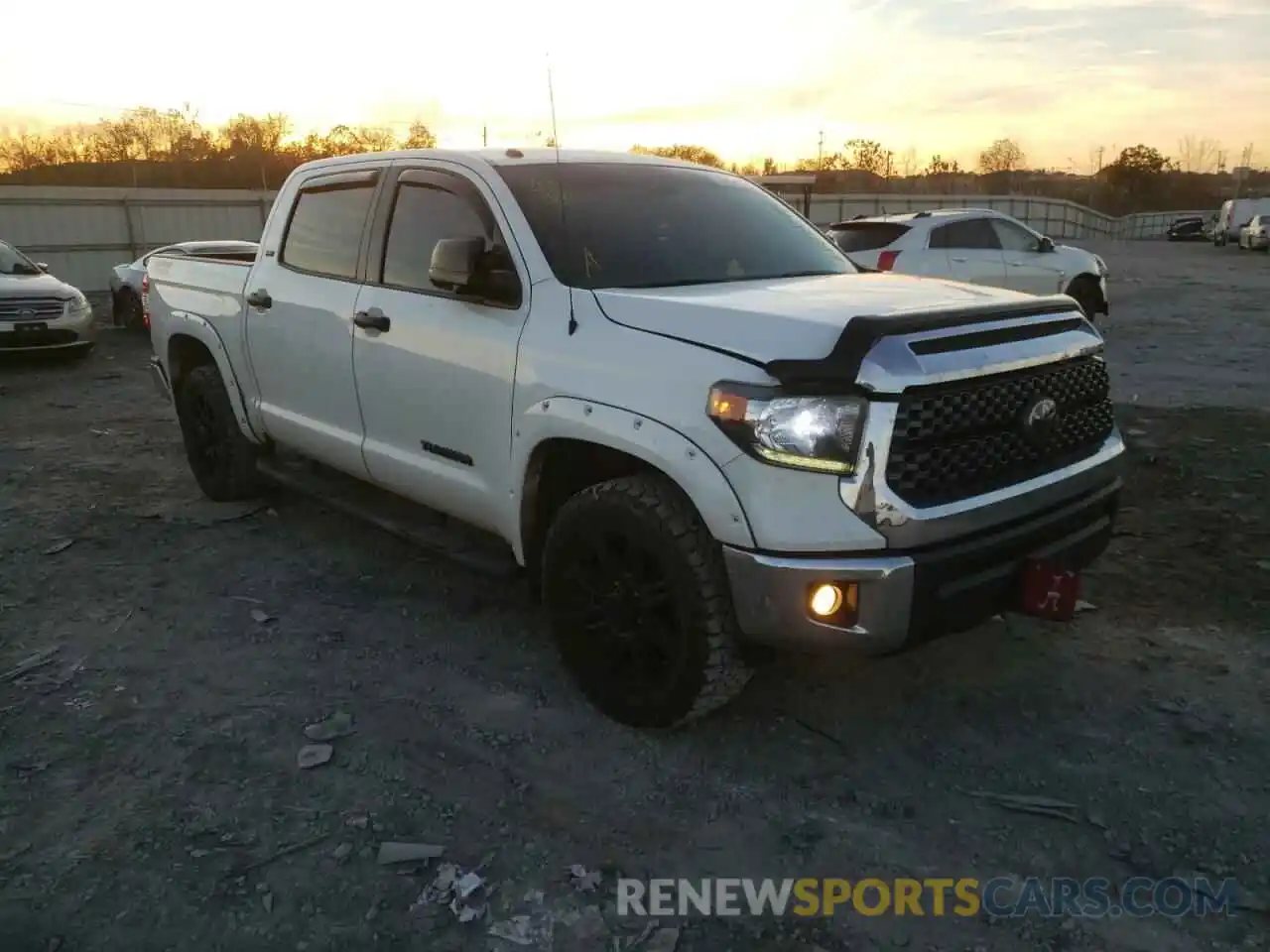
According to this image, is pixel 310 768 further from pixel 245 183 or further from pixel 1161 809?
pixel 245 183

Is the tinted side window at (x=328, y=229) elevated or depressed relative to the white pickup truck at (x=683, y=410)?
elevated

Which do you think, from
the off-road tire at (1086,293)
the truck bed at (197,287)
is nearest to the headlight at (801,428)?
the truck bed at (197,287)

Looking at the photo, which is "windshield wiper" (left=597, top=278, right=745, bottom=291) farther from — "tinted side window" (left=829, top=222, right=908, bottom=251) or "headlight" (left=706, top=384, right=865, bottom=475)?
"tinted side window" (left=829, top=222, right=908, bottom=251)

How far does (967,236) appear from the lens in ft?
38.3

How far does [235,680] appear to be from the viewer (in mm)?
3760

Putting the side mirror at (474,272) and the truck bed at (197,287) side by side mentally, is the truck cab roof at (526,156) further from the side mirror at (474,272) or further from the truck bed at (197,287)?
the truck bed at (197,287)

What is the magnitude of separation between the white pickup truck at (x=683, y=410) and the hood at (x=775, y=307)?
1 centimetres

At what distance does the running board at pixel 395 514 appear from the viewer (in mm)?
3799

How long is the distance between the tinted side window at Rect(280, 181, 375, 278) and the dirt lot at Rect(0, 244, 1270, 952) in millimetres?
1524

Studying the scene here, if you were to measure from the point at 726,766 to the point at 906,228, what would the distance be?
9.45 m

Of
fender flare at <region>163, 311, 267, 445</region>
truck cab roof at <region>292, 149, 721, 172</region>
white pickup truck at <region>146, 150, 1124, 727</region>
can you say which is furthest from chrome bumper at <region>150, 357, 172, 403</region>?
truck cab roof at <region>292, 149, 721, 172</region>

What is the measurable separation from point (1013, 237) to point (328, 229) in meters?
9.91

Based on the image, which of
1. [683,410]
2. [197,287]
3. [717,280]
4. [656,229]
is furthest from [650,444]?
[197,287]

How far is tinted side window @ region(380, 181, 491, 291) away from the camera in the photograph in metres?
3.87
